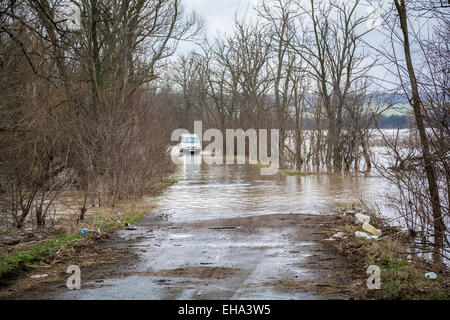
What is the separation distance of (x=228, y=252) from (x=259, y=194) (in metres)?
8.17

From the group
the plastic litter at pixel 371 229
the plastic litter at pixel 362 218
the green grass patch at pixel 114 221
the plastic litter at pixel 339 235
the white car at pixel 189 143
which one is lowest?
the plastic litter at pixel 339 235

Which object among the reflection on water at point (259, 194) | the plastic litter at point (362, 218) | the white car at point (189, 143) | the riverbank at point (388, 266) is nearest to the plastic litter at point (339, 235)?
the riverbank at point (388, 266)

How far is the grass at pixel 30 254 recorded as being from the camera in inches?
275

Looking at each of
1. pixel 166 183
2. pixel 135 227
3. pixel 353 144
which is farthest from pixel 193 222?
pixel 353 144

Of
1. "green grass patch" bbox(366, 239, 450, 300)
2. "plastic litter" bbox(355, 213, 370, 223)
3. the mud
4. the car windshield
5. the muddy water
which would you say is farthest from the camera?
the car windshield

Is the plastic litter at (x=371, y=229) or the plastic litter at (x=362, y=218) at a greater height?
the plastic litter at (x=362, y=218)

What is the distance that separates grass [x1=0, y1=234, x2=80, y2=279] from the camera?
Result: 6.98m

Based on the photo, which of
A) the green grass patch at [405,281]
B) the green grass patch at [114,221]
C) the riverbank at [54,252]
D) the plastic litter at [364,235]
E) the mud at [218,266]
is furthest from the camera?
the green grass patch at [114,221]

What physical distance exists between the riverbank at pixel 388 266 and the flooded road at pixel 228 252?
0.85 feet

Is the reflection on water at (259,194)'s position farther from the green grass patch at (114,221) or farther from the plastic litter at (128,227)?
the plastic litter at (128,227)

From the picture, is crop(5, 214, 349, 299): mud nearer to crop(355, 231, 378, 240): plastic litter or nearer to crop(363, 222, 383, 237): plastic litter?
crop(355, 231, 378, 240): plastic litter

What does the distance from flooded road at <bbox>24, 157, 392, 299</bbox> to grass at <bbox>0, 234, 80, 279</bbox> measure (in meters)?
0.97

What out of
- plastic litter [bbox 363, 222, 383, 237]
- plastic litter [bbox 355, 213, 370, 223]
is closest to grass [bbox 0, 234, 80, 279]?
plastic litter [bbox 363, 222, 383, 237]
